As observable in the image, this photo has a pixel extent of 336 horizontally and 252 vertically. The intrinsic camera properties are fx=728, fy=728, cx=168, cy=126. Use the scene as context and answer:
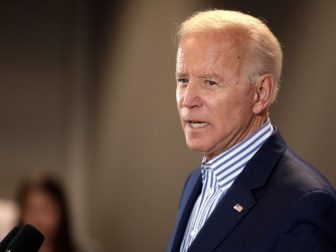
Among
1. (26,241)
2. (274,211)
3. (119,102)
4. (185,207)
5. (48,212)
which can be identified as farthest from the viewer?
(119,102)

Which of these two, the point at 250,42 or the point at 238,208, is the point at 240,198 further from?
the point at 250,42

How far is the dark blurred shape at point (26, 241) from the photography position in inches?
58.8

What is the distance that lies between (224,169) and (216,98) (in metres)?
A: 0.18

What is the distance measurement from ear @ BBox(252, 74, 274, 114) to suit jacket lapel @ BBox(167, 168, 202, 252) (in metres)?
0.35

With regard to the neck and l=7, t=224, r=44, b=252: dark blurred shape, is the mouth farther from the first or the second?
l=7, t=224, r=44, b=252: dark blurred shape

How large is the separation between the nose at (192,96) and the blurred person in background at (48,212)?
2042 millimetres

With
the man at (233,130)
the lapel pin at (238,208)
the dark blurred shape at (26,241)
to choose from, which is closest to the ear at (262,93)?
the man at (233,130)

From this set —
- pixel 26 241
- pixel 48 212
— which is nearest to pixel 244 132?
pixel 26 241

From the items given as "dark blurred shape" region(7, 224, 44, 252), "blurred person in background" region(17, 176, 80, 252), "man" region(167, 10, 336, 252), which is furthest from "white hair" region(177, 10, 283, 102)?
"blurred person in background" region(17, 176, 80, 252)

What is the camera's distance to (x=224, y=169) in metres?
1.85

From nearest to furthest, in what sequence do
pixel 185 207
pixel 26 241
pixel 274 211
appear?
pixel 26 241 < pixel 274 211 < pixel 185 207

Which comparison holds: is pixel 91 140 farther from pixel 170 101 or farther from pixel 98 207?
pixel 170 101

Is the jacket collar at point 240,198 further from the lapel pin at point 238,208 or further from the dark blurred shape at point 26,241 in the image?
A: the dark blurred shape at point 26,241

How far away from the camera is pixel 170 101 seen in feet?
12.7
